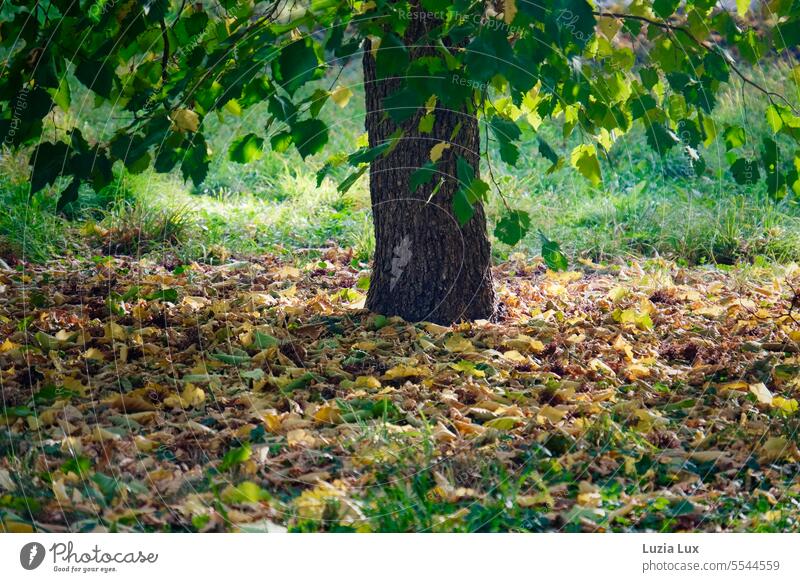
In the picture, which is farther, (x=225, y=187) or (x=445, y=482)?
(x=225, y=187)

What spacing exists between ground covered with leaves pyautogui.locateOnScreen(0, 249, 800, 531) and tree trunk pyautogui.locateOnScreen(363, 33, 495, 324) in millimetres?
144

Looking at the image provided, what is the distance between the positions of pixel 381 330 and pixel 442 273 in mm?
373

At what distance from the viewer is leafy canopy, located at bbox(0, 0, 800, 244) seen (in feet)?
9.25

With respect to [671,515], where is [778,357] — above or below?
above

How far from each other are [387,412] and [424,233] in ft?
3.47

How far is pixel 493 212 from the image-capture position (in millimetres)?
5754

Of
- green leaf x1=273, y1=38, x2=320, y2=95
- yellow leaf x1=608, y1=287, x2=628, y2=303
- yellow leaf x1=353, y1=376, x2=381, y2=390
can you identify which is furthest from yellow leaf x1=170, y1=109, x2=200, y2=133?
yellow leaf x1=608, y1=287, x2=628, y2=303

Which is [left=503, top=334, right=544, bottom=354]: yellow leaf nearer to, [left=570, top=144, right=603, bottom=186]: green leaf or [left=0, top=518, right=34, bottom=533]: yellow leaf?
[left=570, top=144, right=603, bottom=186]: green leaf

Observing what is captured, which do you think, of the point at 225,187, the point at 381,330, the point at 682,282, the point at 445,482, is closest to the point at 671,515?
the point at 445,482

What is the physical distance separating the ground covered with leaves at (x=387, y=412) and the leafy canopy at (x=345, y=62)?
24.0 inches

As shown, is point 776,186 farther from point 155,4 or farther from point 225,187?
point 225,187

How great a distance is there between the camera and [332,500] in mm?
2312

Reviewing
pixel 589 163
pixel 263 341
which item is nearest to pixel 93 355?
pixel 263 341

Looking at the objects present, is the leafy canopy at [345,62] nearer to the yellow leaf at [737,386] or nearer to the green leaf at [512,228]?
the green leaf at [512,228]
